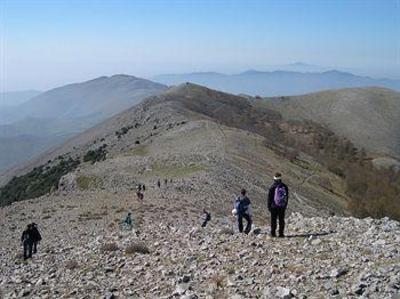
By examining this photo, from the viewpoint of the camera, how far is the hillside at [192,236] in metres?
15.7

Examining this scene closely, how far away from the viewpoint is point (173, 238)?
73.9 ft

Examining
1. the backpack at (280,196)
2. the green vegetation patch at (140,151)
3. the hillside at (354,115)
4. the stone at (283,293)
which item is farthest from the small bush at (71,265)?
the hillside at (354,115)

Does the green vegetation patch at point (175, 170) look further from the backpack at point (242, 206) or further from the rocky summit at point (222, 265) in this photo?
the backpack at point (242, 206)

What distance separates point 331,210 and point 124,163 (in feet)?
70.8

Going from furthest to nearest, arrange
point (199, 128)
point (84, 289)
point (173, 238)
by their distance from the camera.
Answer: point (199, 128) → point (173, 238) → point (84, 289)

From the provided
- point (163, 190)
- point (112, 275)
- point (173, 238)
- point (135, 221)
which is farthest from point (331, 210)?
point (112, 275)

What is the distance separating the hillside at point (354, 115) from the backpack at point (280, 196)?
137080 mm

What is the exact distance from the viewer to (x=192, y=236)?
73.3 feet

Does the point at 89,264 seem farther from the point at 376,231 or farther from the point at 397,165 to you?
the point at 397,165

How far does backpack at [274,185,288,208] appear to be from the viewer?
19.9 metres

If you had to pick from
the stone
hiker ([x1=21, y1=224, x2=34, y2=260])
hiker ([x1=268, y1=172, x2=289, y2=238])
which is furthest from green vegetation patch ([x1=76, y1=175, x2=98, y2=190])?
Result: the stone

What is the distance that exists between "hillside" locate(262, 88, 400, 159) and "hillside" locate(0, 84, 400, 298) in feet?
292

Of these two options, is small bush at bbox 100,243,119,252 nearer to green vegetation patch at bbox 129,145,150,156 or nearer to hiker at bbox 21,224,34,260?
hiker at bbox 21,224,34,260

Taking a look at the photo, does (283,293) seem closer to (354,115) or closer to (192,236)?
(192,236)
